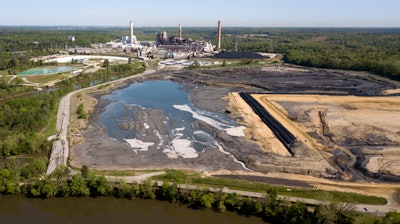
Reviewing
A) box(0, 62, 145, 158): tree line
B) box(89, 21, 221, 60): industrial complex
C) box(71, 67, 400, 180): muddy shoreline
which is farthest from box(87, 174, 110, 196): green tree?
box(89, 21, 221, 60): industrial complex

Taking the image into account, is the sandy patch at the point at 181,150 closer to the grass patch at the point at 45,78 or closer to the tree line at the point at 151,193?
the tree line at the point at 151,193

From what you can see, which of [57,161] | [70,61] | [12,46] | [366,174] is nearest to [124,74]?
[70,61]

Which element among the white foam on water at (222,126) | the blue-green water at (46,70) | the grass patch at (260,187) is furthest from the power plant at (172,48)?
the grass patch at (260,187)

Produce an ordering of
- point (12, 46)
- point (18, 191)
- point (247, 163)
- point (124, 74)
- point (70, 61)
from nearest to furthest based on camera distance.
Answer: point (18, 191) < point (247, 163) < point (124, 74) < point (70, 61) < point (12, 46)

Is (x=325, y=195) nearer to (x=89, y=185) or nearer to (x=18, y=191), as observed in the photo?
(x=89, y=185)

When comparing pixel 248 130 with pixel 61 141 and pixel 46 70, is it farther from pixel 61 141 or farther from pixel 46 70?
pixel 46 70

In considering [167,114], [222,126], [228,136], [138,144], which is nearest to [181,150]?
[138,144]

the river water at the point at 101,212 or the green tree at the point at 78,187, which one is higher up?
the green tree at the point at 78,187
